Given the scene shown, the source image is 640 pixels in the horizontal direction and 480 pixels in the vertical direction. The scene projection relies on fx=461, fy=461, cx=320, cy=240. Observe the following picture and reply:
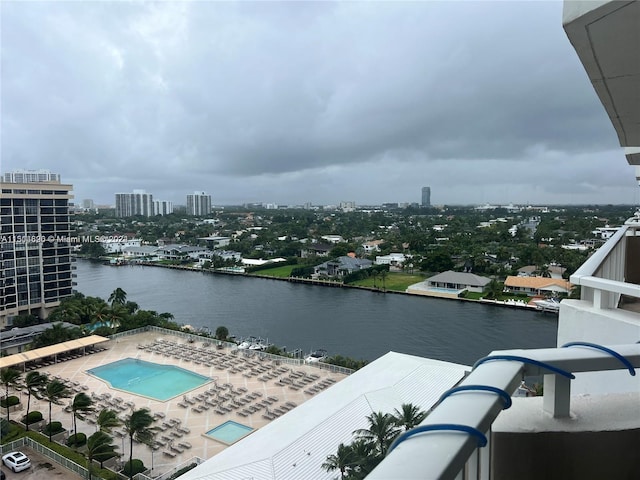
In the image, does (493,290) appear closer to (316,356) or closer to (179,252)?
(316,356)

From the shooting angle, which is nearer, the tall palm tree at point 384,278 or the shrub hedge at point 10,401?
the shrub hedge at point 10,401

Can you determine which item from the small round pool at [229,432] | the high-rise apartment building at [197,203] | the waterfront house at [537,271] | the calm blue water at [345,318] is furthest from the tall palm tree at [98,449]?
the high-rise apartment building at [197,203]

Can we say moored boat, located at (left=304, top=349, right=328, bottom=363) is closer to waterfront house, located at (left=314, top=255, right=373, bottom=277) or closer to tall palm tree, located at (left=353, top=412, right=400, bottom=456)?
tall palm tree, located at (left=353, top=412, right=400, bottom=456)

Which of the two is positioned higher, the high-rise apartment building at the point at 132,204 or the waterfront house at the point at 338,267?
the high-rise apartment building at the point at 132,204

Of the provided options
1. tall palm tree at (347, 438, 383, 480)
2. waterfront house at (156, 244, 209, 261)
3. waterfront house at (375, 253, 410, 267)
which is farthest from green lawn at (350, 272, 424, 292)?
tall palm tree at (347, 438, 383, 480)

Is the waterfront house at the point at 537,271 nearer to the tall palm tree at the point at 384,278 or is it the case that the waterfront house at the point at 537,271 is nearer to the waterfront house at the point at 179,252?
the tall palm tree at the point at 384,278

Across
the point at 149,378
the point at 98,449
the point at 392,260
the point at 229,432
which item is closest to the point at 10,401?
the point at 149,378
